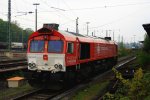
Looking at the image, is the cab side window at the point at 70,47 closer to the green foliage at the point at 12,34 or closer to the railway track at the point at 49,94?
the railway track at the point at 49,94

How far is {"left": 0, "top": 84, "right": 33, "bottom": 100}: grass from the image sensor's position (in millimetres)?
14830

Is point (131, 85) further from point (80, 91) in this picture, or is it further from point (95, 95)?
point (80, 91)

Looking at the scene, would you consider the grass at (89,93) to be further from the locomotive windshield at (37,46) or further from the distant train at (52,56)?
the locomotive windshield at (37,46)

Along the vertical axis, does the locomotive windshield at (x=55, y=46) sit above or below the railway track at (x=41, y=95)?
above

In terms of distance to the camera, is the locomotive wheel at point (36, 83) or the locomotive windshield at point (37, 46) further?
the locomotive windshield at point (37, 46)

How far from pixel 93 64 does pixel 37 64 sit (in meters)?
6.53

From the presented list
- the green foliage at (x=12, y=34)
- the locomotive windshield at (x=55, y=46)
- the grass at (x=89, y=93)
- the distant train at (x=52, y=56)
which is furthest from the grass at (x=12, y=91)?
the green foliage at (x=12, y=34)

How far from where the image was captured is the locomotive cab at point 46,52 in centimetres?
1595

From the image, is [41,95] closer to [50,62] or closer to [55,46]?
[50,62]

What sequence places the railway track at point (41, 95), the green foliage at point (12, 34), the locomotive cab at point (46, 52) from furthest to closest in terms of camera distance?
the green foliage at point (12, 34) → the locomotive cab at point (46, 52) → the railway track at point (41, 95)

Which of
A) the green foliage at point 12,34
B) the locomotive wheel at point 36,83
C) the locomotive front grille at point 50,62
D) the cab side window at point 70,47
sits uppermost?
the green foliage at point 12,34

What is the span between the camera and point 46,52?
645 inches

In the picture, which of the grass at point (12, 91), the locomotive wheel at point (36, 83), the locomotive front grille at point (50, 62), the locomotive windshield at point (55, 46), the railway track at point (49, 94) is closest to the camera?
the railway track at point (49, 94)

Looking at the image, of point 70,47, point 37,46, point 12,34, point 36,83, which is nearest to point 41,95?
point 36,83
